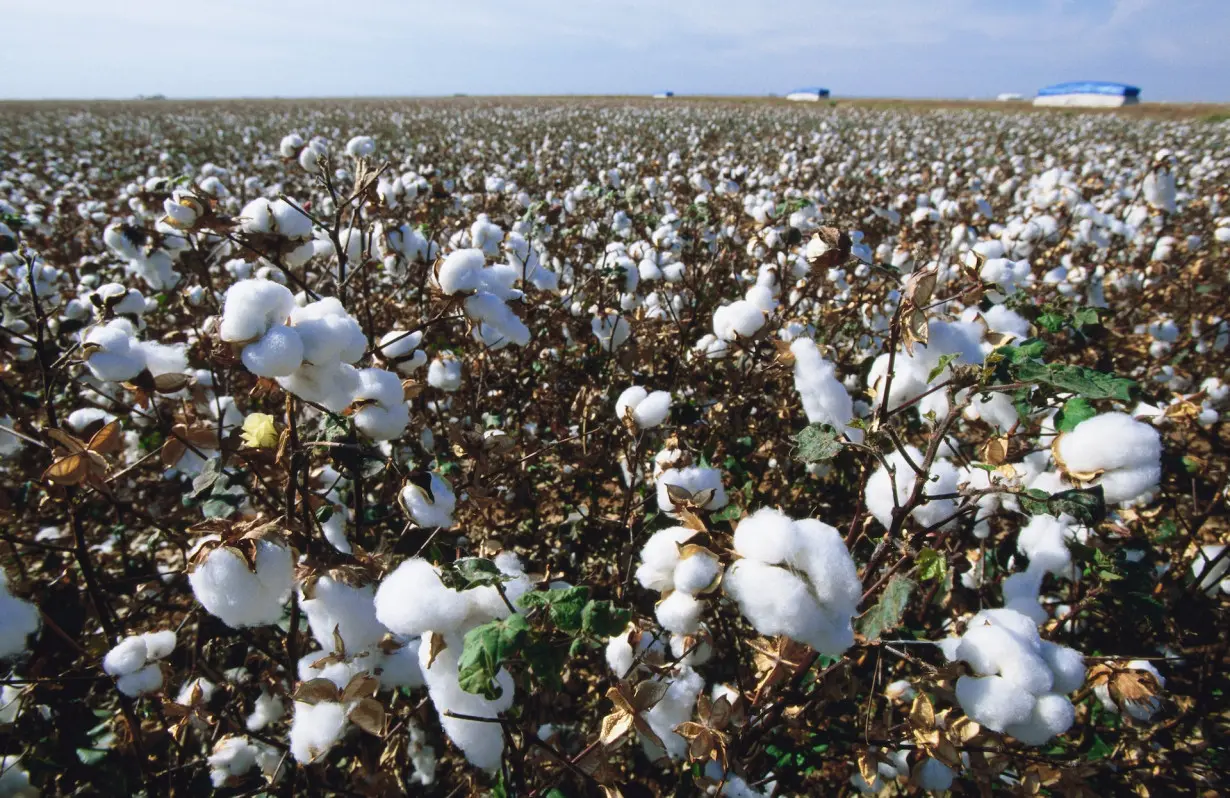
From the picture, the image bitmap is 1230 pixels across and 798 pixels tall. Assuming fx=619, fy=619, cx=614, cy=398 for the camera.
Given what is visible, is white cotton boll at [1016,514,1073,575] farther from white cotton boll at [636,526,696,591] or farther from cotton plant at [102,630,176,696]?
cotton plant at [102,630,176,696]

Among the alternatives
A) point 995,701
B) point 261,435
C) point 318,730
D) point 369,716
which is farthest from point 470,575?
point 995,701

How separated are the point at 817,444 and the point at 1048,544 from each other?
0.88 meters

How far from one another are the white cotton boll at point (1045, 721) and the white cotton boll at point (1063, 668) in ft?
0.10

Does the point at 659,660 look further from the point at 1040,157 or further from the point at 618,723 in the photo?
the point at 1040,157

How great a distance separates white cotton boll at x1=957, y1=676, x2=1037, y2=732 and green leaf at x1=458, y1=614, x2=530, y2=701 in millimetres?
763

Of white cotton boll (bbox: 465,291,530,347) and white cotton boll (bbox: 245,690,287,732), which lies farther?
white cotton boll (bbox: 245,690,287,732)

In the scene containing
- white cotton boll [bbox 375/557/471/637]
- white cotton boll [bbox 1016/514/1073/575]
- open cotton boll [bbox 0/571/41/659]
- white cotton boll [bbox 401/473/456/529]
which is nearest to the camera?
white cotton boll [bbox 375/557/471/637]

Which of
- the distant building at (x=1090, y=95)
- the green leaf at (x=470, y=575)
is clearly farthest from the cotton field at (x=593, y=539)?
the distant building at (x=1090, y=95)

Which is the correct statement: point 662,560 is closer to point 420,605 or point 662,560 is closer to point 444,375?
point 420,605

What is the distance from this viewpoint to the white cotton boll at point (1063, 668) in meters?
1.04

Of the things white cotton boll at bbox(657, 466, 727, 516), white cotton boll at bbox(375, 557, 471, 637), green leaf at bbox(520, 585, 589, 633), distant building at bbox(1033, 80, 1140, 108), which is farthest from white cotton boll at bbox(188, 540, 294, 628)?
distant building at bbox(1033, 80, 1140, 108)

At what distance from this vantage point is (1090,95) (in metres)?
43.2

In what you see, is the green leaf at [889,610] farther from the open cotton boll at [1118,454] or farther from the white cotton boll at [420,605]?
the white cotton boll at [420,605]

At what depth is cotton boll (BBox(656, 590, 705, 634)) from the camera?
3.51 feet
